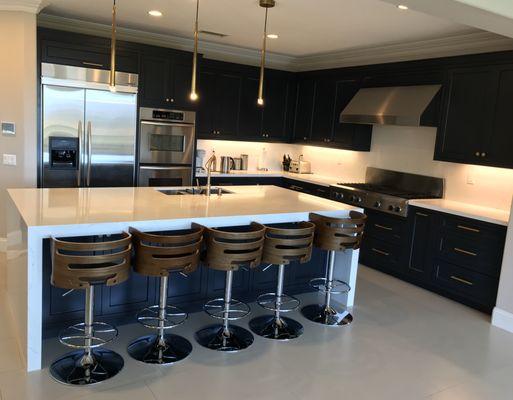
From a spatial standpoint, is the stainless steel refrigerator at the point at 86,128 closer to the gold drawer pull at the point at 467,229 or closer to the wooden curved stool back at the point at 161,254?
the wooden curved stool back at the point at 161,254

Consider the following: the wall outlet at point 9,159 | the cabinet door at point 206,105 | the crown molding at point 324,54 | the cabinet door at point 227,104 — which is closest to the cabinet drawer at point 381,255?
the crown molding at point 324,54

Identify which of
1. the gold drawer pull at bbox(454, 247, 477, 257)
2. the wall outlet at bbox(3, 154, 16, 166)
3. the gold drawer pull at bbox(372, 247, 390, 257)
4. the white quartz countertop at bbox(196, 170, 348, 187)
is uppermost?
the wall outlet at bbox(3, 154, 16, 166)

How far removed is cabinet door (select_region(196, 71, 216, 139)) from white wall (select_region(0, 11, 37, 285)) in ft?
7.18

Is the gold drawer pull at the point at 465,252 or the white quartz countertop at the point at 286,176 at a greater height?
the white quartz countertop at the point at 286,176

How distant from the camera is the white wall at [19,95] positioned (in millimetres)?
5105

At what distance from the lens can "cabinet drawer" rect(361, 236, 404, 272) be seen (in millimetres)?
5453

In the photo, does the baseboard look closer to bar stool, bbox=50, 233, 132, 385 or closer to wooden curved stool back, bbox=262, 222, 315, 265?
wooden curved stool back, bbox=262, 222, 315, 265

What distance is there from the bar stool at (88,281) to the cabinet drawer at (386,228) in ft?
11.1

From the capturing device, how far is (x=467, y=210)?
484 centimetres

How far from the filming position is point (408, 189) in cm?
592

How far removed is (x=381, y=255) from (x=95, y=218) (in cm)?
363

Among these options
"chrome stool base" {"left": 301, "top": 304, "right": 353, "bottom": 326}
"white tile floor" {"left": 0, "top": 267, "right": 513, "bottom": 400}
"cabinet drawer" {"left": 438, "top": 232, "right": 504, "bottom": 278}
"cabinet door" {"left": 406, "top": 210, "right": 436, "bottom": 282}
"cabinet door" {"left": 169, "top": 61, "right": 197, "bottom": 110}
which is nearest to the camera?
"white tile floor" {"left": 0, "top": 267, "right": 513, "bottom": 400}

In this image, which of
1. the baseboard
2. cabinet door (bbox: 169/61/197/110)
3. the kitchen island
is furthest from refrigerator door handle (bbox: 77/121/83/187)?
the baseboard

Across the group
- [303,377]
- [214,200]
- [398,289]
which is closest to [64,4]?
[214,200]
